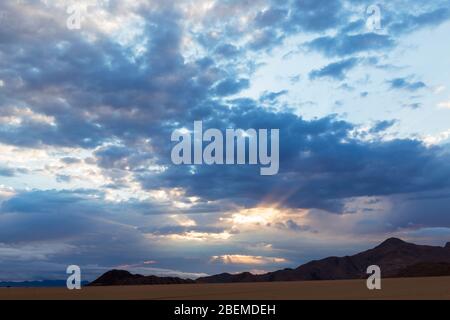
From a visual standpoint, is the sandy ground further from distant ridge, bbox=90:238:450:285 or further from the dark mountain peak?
the dark mountain peak

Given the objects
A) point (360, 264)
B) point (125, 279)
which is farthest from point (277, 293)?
point (360, 264)

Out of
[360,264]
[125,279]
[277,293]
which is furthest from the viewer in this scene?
[360,264]

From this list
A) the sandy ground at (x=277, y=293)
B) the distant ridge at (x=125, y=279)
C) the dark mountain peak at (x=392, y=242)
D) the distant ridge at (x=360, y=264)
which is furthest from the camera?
the dark mountain peak at (x=392, y=242)

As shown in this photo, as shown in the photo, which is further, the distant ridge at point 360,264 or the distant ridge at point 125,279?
the distant ridge at point 360,264

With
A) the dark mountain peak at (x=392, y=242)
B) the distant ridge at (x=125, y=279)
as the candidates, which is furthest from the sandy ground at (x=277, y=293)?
the dark mountain peak at (x=392, y=242)

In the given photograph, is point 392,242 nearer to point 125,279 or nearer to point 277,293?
point 125,279

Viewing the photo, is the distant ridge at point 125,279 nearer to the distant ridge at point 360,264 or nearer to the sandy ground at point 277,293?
the distant ridge at point 360,264

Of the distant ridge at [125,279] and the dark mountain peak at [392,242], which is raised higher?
the dark mountain peak at [392,242]

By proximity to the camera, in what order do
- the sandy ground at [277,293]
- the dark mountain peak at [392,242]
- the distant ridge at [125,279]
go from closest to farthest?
the sandy ground at [277,293] < the distant ridge at [125,279] < the dark mountain peak at [392,242]

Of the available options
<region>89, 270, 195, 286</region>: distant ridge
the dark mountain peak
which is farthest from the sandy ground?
the dark mountain peak
